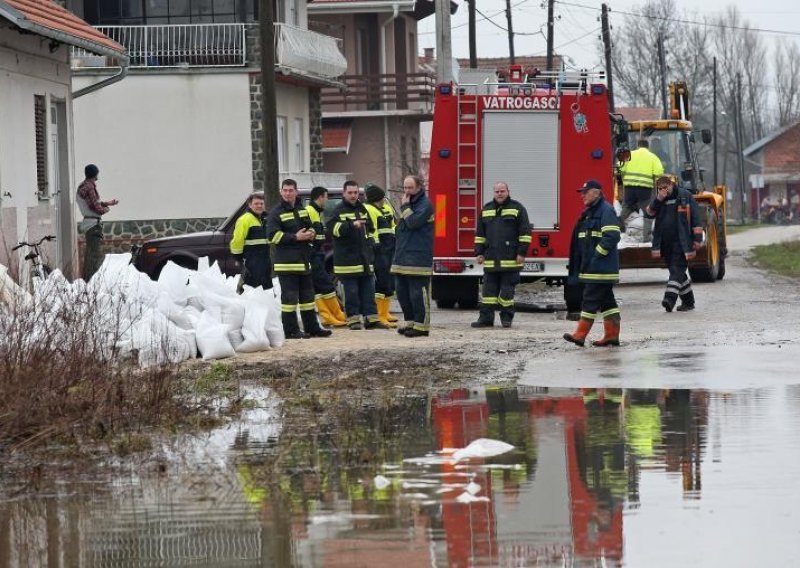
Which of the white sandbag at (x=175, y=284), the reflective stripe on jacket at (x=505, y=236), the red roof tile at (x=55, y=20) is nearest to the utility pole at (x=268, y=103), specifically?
the red roof tile at (x=55, y=20)

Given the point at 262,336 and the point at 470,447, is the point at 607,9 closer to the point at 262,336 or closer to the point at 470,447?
the point at 262,336

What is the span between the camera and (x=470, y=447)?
9523mm

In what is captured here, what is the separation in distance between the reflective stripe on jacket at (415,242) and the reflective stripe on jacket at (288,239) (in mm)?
1027

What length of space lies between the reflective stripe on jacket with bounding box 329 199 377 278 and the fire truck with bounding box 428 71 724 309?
8.59ft

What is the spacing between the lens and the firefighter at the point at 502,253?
1866 centimetres

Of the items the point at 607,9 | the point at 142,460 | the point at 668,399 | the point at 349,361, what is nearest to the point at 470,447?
the point at 142,460

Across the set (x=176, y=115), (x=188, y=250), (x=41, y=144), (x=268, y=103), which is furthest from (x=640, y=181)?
(x=176, y=115)

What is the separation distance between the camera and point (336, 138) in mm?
51719

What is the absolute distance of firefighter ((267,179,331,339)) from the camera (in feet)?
55.9

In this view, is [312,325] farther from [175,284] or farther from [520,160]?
[520,160]

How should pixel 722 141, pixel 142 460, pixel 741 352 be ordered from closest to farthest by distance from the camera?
pixel 142 460
pixel 741 352
pixel 722 141

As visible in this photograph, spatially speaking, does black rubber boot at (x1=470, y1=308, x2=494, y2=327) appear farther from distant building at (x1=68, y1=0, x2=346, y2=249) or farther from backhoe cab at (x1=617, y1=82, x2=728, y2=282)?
distant building at (x1=68, y1=0, x2=346, y2=249)

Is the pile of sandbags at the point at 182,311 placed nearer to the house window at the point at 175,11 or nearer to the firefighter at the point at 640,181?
the firefighter at the point at 640,181

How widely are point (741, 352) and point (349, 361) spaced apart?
3.48 metres
